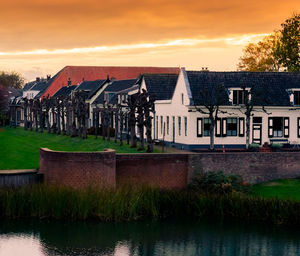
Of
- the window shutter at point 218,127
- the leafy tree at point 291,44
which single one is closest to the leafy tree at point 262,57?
the leafy tree at point 291,44

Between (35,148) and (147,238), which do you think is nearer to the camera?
(147,238)

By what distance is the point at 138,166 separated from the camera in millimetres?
39969

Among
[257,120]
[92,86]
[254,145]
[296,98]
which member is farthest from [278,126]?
[92,86]

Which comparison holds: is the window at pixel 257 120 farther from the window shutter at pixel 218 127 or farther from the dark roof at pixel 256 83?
the window shutter at pixel 218 127

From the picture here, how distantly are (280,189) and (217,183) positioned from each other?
4.41 m

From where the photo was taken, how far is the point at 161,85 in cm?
6800

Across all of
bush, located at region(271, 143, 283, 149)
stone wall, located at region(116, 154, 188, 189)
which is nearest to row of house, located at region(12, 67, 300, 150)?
bush, located at region(271, 143, 283, 149)

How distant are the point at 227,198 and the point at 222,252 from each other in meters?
6.00

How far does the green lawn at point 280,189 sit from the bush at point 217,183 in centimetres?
92

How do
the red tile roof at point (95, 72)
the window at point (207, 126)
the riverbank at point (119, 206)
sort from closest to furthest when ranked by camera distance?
1. the riverbank at point (119, 206)
2. the window at point (207, 126)
3. the red tile roof at point (95, 72)

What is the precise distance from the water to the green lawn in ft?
18.1

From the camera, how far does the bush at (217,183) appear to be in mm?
39094

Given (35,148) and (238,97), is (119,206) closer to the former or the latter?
(238,97)

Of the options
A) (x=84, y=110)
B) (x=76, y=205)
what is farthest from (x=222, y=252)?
(x=84, y=110)
